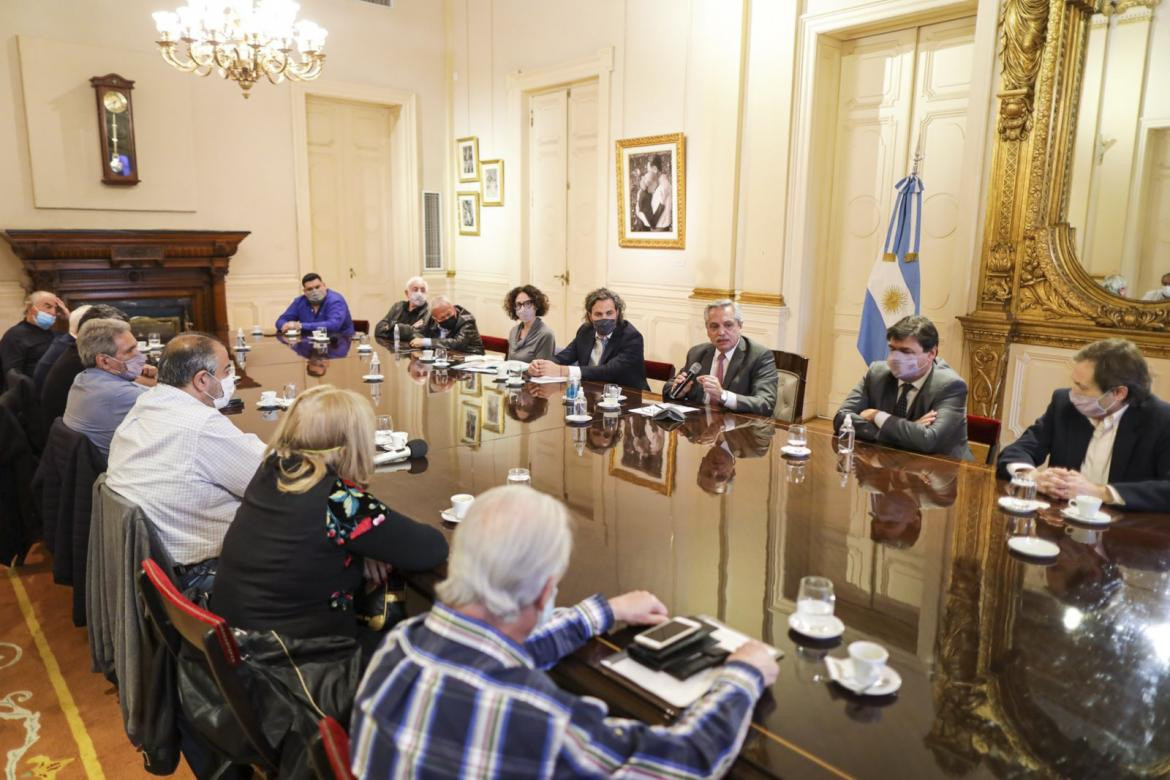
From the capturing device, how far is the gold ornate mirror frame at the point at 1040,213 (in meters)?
4.64

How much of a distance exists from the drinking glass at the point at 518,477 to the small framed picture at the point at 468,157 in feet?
22.5

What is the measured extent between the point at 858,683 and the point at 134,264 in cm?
750

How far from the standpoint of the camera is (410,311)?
21.1 feet

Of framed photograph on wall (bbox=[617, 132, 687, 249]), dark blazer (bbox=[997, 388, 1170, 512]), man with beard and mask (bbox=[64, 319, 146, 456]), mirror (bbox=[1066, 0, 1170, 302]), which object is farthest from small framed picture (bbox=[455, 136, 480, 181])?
dark blazer (bbox=[997, 388, 1170, 512])

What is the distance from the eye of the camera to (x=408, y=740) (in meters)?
1.12

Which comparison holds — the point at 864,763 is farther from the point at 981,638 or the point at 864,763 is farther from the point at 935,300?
the point at 935,300

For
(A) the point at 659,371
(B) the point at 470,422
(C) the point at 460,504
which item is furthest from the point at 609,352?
(C) the point at 460,504

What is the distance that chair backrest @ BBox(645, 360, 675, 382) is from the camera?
473 cm

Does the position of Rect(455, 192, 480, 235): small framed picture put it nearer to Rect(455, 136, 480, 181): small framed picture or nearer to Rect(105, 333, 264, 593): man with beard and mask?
Rect(455, 136, 480, 181): small framed picture

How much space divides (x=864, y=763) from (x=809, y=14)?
18.8ft

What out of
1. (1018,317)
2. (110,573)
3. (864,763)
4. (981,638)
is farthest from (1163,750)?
(1018,317)

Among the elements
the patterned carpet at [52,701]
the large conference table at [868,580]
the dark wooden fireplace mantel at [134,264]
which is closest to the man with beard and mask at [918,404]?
the large conference table at [868,580]

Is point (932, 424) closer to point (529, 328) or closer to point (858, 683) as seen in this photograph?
point (858, 683)

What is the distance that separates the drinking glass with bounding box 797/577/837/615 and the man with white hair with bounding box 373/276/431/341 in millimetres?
4921
